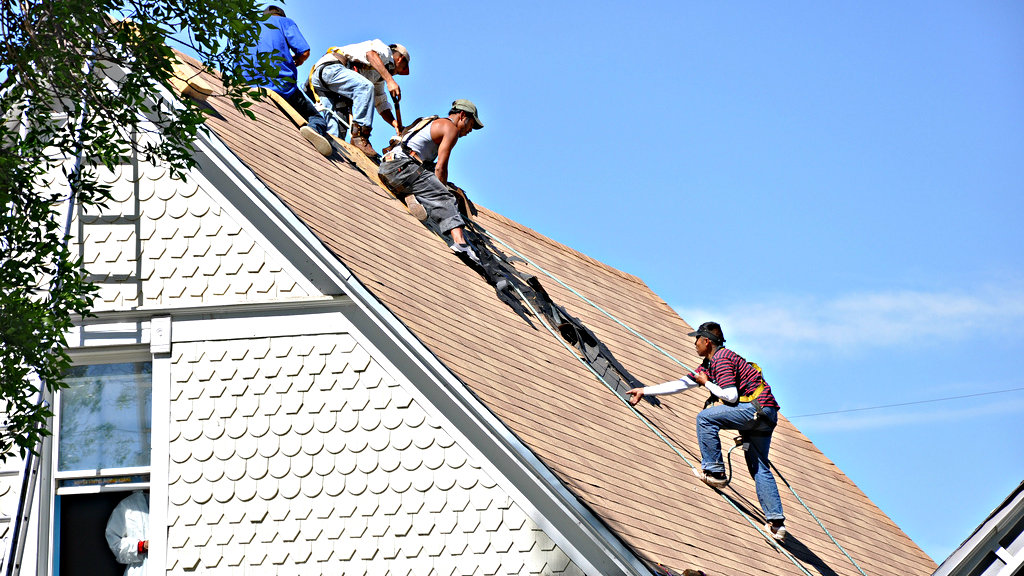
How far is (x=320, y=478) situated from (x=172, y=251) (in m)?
2.15

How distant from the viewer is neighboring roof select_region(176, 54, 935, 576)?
9430mm

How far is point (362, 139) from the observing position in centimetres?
1398

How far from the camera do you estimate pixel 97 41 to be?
8.34m

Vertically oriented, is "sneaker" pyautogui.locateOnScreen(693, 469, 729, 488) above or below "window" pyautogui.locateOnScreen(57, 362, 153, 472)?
below

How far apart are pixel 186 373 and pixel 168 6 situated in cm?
274

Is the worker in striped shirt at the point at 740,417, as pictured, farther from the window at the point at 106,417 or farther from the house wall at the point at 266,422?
the window at the point at 106,417

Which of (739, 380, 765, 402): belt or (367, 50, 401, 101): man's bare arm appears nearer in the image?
(739, 380, 765, 402): belt

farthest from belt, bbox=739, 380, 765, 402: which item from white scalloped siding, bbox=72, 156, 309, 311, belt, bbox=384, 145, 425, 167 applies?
belt, bbox=384, 145, 425, 167

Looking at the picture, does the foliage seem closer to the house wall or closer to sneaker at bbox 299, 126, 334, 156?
the house wall

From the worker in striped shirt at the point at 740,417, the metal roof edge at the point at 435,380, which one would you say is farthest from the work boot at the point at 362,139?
the worker in striped shirt at the point at 740,417

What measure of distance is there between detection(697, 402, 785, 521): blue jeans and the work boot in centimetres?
500

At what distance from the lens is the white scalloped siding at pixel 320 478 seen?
8.96 m

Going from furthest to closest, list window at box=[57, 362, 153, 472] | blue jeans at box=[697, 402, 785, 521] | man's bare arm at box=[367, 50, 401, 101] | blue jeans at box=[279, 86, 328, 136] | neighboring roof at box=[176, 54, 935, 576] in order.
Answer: man's bare arm at box=[367, 50, 401, 101]
blue jeans at box=[279, 86, 328, 136]
blue jeans at box=[697, 402, 785, 521]
window at box=[57, 362, 153, 472]
neighboring roof at box=[176, 54, 935, 576]

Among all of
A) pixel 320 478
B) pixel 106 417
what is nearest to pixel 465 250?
pixel 320 478
